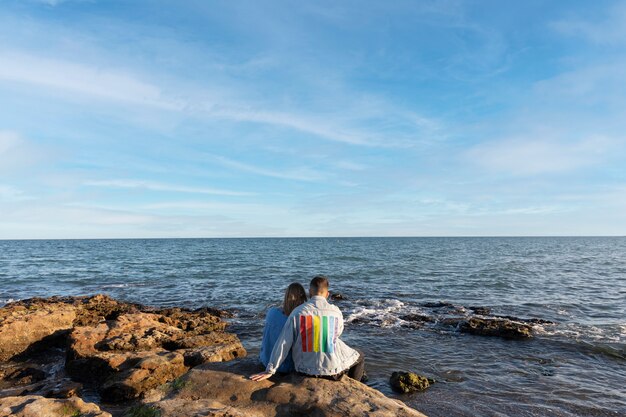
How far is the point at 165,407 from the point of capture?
5.07 metres

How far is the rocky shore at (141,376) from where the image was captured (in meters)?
5.25

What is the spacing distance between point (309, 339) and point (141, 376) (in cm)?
466

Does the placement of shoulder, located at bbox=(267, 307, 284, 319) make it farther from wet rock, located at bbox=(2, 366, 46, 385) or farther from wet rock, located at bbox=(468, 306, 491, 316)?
wet rock, located at bbox=(468, 306, 491, 316)

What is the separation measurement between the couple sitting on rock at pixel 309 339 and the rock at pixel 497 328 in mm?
10650

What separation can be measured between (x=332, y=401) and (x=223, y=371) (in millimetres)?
1911

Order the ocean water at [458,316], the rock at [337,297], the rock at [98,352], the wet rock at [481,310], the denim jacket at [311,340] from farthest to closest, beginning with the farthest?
the rock at [337,297]
the wet rock at [481,310]
the ocean water at [458,316]
the rock at [98,352]
the denim jacket at [311,340]

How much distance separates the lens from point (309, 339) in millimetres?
5719

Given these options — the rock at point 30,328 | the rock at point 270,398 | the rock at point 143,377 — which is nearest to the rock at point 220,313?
the rock at point 30,328

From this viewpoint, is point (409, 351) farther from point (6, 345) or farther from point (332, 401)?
point (6, 345)

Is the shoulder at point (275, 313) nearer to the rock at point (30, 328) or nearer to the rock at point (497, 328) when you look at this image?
the rock at point (30, 328)

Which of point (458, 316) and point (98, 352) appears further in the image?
point (458, 316)

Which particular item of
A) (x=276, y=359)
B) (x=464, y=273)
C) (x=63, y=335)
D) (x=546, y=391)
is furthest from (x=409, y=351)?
(x=464, y=273)

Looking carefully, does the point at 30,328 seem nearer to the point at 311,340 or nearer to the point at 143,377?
the point at 143,377

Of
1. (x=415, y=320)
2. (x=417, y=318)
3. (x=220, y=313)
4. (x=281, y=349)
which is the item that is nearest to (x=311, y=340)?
(x=281, y=349)
